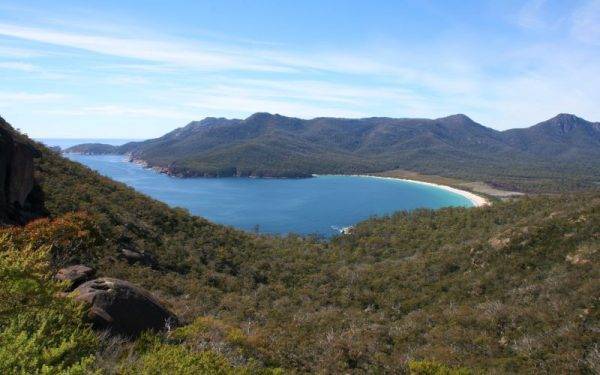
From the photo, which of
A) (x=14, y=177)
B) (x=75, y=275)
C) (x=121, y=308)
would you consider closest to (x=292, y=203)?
(x=14, y=177)

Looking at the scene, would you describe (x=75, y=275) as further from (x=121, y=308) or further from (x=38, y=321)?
(x=38, y=321)

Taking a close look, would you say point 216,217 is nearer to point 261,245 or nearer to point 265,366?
point 261,245

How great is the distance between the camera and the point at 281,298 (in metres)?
27.9

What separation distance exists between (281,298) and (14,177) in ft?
57.4

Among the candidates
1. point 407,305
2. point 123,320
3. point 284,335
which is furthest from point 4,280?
point 407,305

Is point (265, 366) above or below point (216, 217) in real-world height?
above

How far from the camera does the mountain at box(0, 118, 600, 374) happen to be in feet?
31.4

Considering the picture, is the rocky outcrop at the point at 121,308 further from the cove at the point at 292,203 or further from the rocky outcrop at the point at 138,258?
the cove at the point at 292,203

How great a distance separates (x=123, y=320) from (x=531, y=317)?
610 inches

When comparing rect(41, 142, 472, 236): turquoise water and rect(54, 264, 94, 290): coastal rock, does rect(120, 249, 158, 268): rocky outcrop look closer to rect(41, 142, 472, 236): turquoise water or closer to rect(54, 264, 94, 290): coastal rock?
rect(54, 264, 94, 290): coastal rock

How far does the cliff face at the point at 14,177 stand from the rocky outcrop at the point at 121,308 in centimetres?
1218

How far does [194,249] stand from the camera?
108ft

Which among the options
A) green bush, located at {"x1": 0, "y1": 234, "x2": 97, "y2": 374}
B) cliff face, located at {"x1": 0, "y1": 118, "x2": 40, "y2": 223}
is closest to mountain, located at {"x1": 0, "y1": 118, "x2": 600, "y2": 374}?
green bush, located at {"x1": 0, "y1": 234, "x2": 97, "y2": 374}

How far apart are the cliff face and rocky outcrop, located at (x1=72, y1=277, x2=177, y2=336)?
480 inches
